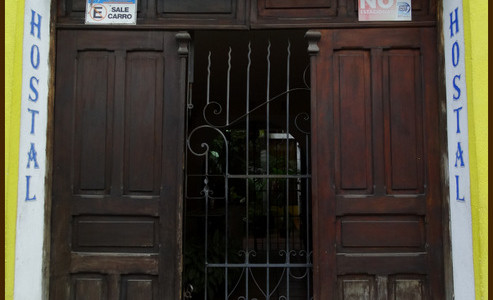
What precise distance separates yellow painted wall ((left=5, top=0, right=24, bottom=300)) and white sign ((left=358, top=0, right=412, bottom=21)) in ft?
8.87

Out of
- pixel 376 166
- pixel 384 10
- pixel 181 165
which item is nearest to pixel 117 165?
pixel 181 165

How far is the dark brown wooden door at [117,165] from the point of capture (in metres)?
3.27

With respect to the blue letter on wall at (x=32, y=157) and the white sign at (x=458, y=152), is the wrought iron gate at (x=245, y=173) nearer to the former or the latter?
the white sign at (x=458, y=152)

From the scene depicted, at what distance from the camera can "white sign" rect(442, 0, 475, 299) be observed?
9.47 feet

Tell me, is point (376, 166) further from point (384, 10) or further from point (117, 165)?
point (117, 165)

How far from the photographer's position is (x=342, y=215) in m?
3.25

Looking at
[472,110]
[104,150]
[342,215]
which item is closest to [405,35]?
[472,110]

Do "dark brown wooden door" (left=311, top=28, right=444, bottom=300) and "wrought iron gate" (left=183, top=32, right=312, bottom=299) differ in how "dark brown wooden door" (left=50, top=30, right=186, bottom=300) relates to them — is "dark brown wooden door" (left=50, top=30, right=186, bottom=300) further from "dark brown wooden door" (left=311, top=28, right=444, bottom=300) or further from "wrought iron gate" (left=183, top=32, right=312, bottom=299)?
"dark brown wooden door" (left=311, top=28, right=444, bottom=300)

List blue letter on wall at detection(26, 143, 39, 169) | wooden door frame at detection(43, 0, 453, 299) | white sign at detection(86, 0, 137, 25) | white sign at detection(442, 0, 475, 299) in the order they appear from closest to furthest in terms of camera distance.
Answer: white sign at detection(442, 0, 475, 299) < blue letter on wall at detection(26, 143, 39, 169) < wooden door frame at detection(43, 0, 453, 299) < white sign at detection(86, 0, 137, 25)

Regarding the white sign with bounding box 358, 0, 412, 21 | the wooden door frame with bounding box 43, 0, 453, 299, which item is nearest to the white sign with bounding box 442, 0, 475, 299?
the wooden door frame with bounding box 43, 0, 453, 299

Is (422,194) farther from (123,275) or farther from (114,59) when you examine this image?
(114,59)

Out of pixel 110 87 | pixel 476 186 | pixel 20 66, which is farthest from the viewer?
pixel 110 87

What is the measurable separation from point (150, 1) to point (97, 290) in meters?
2.47

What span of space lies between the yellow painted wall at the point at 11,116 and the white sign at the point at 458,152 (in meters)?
3.27
